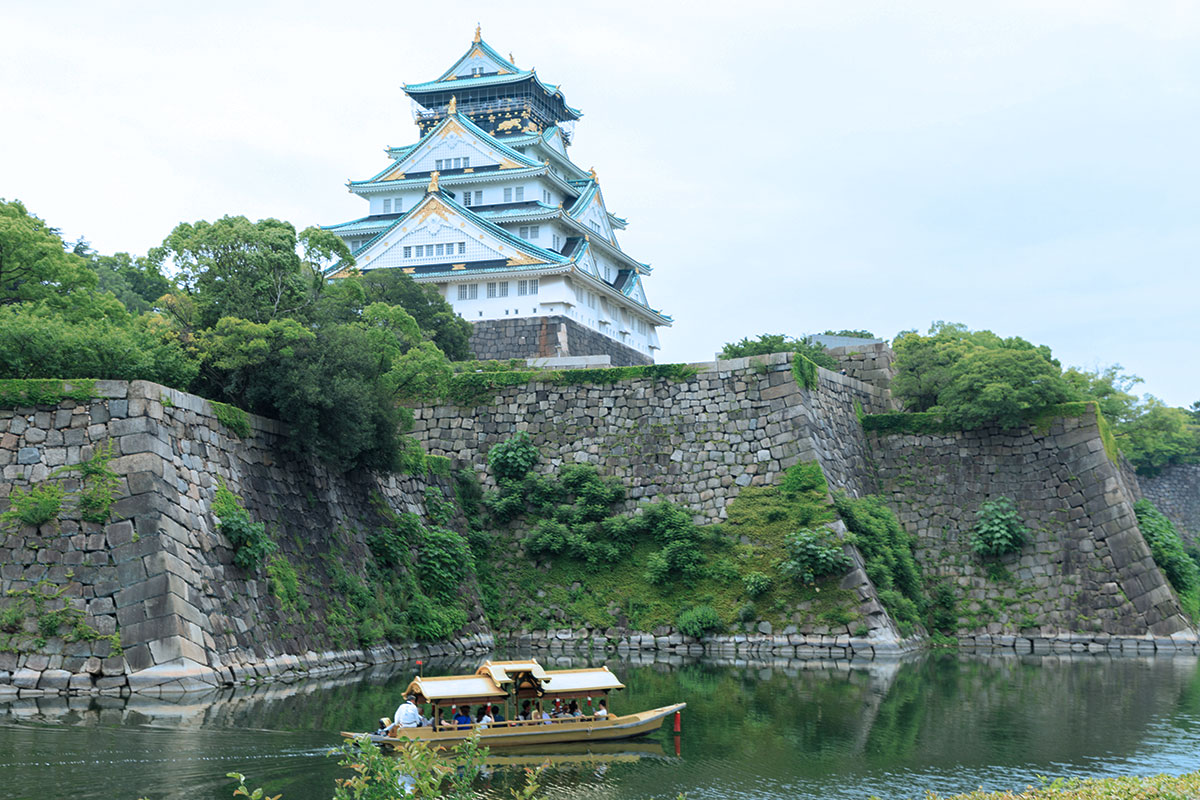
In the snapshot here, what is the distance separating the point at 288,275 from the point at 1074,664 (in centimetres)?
1883

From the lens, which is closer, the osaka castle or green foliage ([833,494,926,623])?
green foliage ([833,494,926,623])

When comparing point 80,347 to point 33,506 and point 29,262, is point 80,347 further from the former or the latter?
point 33,506

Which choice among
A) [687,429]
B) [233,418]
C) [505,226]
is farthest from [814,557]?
[505,226]

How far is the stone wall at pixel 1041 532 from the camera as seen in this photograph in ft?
89.8

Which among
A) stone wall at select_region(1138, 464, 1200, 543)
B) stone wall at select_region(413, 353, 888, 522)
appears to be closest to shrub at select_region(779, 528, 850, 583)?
stone wall at select_region(413, 353, 888, 522)

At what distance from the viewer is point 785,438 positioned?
2795 cm

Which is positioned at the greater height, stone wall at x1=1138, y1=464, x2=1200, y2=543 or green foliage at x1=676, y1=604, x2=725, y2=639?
stone wall at x1=1138, y1=464, x2=1200, y2=543

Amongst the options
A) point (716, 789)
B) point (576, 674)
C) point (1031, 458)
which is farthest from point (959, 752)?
point (1031, 458)

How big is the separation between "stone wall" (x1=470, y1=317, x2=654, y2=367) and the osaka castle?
0.05m

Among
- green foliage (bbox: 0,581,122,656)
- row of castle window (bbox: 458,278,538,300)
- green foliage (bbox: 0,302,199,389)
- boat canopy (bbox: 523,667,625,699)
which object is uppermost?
row of castle window (bbox: 458,278,538,300)

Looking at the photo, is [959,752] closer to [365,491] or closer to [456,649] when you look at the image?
[456,649]

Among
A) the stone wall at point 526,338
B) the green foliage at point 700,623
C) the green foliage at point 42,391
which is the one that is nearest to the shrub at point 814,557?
the green foliage at point 700,623

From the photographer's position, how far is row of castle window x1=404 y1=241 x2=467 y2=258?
48406mm

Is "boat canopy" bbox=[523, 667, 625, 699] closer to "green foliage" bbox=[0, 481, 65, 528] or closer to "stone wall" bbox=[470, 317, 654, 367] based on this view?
"green foliage" bbox=[0, 481, 65, 528]
